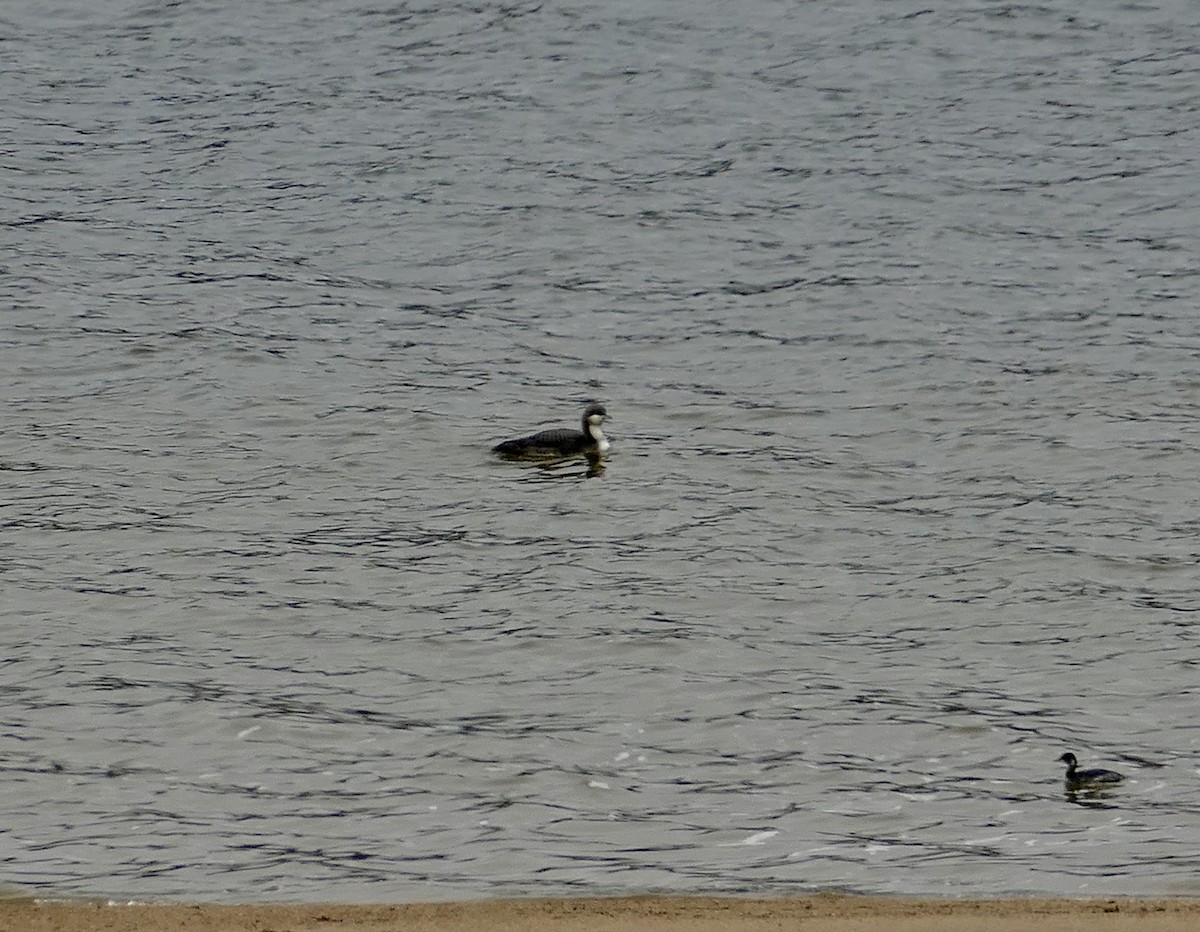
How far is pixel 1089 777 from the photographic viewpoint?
1045cm

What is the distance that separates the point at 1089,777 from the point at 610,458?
6902 mm

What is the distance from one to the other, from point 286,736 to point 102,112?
1766 cm

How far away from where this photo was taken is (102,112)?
2695 cm

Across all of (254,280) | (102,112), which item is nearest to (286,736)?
(254,280)

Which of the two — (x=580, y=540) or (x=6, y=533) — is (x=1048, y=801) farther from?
(x=6, y=533)

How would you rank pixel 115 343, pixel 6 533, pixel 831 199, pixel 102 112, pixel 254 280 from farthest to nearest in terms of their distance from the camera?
pixel 102 112, pixel 831 199, pixel 254 280, pixel 115 343, pixel 6 533

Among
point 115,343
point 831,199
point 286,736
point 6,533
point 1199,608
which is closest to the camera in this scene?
point 286,736

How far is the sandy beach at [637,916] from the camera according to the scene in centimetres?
855

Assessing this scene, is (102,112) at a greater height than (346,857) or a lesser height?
greater

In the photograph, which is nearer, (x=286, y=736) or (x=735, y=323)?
(x=286, y=736)

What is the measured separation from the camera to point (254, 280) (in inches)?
833

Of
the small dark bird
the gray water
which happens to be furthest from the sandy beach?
the small dark bird

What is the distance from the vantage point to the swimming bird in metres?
16.3

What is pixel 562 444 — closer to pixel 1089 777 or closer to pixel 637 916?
pixel 1089 777
